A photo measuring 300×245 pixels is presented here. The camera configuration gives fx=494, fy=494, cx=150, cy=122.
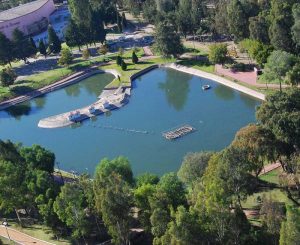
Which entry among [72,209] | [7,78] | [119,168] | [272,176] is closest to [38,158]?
[119,168]

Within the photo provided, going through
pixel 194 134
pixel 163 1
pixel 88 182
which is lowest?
pixel 194 134

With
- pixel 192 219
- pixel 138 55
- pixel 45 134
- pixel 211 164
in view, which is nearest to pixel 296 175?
pixel 211 164

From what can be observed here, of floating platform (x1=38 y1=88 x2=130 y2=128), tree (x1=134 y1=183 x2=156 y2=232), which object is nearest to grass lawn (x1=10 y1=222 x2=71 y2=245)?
tree (x1=134 y1=183 x2=156 y2=232)

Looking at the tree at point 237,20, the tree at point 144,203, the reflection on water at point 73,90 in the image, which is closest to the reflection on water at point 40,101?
the reflection on water at point 73,90

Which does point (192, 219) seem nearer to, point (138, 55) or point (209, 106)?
point (209, 106)

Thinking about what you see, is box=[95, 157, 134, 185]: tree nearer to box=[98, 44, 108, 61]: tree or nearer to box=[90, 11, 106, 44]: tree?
box=[98, 44, 108, 61]: tree
